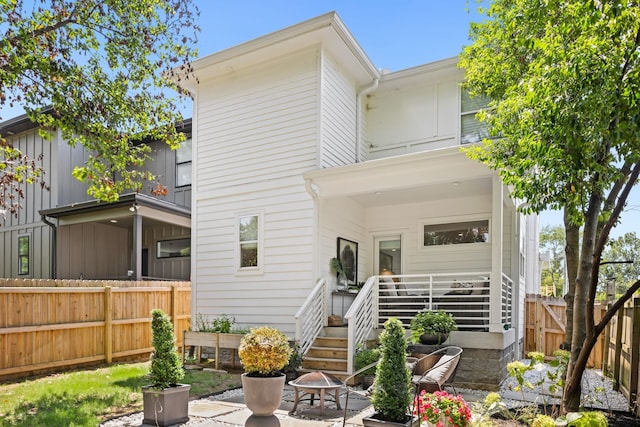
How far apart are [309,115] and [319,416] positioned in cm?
567

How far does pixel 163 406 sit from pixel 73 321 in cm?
456

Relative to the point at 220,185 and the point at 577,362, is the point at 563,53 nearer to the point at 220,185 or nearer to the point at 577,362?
the point at 577,362

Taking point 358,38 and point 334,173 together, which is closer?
point 334,173

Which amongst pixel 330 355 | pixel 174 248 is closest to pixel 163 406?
pixel 330 355

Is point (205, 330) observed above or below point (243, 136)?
below

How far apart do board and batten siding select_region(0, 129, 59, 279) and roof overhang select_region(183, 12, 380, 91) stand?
6864 mm

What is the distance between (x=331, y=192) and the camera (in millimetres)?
8594

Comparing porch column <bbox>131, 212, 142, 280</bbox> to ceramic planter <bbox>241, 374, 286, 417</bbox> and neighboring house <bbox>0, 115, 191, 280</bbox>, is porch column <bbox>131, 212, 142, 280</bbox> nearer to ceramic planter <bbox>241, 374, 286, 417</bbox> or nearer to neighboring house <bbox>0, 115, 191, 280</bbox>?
neighboring house <bbox>0, 115, 191, 280</bbox>

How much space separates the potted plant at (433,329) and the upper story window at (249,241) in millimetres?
3634

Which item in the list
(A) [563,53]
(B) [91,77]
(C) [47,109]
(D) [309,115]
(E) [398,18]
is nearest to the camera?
(A) [563,53]

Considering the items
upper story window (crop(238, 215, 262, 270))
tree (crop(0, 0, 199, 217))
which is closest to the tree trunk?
upper story window (crop(238, 215, 262, 270))

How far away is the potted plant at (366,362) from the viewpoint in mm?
6839

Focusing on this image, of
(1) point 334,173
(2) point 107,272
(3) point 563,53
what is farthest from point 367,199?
(2) point 107,272

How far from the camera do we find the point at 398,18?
967 cm
